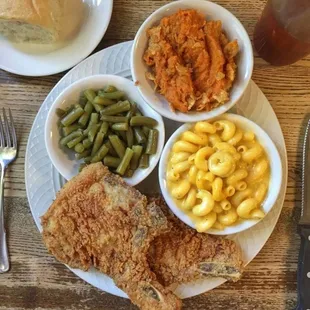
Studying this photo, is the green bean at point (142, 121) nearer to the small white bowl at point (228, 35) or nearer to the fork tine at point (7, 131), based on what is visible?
the small white bowl at point (228, 35)

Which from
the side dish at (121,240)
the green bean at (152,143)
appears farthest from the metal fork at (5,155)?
the green bean at (152,143)

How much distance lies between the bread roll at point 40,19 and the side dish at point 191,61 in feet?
1.48

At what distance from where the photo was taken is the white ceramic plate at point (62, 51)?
Answer: 2.15 metres

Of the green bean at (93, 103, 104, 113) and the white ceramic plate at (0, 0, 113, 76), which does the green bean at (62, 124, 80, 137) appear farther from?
the white ceramic plate at (0, 0, 113, 76)

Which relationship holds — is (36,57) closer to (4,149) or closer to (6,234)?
(4,149)

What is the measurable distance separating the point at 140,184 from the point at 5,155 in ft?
2.11

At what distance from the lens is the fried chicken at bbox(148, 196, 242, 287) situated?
1.97 m

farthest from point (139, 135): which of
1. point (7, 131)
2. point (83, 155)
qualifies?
point (7, 131)

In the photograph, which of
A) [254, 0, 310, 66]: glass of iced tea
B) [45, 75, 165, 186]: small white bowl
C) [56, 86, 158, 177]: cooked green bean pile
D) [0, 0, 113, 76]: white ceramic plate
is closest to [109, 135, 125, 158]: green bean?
[56, 86, 158, 177]: cooked green bean pile

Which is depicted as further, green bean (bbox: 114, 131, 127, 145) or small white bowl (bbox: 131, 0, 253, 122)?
green bean (bbox: 114, 131, 127, 145)

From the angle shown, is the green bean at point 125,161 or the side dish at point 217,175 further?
the green bean at point 125,161

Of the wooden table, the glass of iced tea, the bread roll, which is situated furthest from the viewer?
Answer: the wooden table

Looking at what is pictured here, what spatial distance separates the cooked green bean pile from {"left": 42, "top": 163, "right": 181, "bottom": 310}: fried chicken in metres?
0.10

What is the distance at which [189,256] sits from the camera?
198cm
